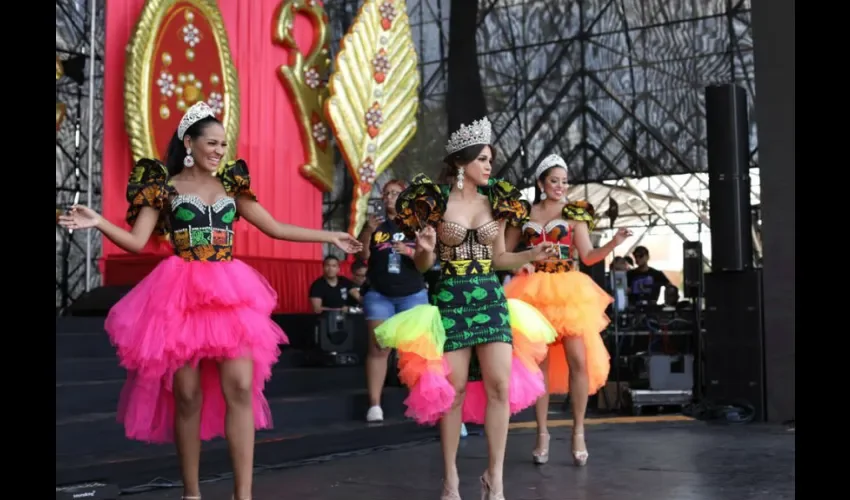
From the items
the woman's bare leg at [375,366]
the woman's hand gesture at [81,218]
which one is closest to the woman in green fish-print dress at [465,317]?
the woman's hand gesture at [81,218]

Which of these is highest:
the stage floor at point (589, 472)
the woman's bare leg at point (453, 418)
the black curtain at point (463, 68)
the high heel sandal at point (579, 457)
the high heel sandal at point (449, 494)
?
the black curtain at point (463, 68)

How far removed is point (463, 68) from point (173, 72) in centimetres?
701

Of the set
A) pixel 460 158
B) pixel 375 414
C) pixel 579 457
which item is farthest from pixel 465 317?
pixel 375 414

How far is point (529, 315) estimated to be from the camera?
456 cm

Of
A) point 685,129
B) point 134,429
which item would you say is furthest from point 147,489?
point 685,129

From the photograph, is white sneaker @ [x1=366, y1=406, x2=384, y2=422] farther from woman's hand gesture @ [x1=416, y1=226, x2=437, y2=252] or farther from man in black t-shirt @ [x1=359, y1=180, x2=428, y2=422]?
woman's hand gesture @ [x1=416, y1=226, x2=437, y2=252]

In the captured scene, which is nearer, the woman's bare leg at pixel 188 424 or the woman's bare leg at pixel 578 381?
the woman's bare leg at pixel 188 424

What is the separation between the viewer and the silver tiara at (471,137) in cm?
446

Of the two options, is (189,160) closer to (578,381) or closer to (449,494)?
(449,494)

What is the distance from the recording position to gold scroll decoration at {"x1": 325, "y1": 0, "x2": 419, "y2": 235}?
10.4 metres

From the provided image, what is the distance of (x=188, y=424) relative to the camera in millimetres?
4051

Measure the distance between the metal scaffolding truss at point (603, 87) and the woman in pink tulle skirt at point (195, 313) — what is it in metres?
11.1

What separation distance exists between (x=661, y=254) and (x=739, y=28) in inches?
168

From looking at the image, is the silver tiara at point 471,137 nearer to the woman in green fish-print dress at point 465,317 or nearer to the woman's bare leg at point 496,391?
the woman in green fish-print dress at point 465,317
